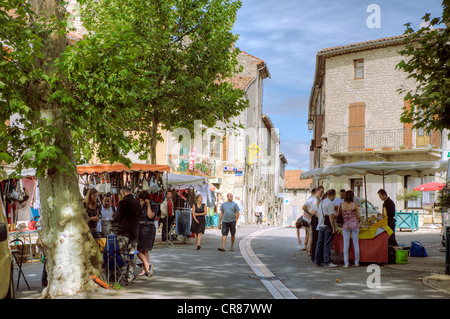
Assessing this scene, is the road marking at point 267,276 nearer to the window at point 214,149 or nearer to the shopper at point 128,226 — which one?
the shopper at point 128,226

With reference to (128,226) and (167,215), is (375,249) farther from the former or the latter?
(167,215)

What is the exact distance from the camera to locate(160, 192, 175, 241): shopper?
17.7m

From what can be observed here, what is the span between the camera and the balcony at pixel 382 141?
30891 mm

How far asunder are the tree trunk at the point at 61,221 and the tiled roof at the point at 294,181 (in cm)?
6595

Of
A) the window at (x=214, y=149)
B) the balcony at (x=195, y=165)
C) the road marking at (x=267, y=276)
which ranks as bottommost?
the road marking at (x=267, y=276)

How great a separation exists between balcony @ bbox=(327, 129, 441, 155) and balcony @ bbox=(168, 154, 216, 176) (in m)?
8.39

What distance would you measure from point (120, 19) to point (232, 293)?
42.7 feet

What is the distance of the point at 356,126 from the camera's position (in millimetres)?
33438

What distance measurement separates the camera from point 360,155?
3284cm

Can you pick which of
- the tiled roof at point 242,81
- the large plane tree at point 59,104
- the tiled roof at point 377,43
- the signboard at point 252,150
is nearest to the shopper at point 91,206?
the large plane tree at point 59,104

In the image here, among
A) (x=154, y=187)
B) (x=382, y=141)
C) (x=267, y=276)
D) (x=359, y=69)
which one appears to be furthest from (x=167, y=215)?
(x=359, y=69)

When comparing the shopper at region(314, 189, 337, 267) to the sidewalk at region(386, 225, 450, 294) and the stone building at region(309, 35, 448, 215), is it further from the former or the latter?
the stone building at region(309, 35, 448, 215)

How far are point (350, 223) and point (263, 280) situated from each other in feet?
10.2
